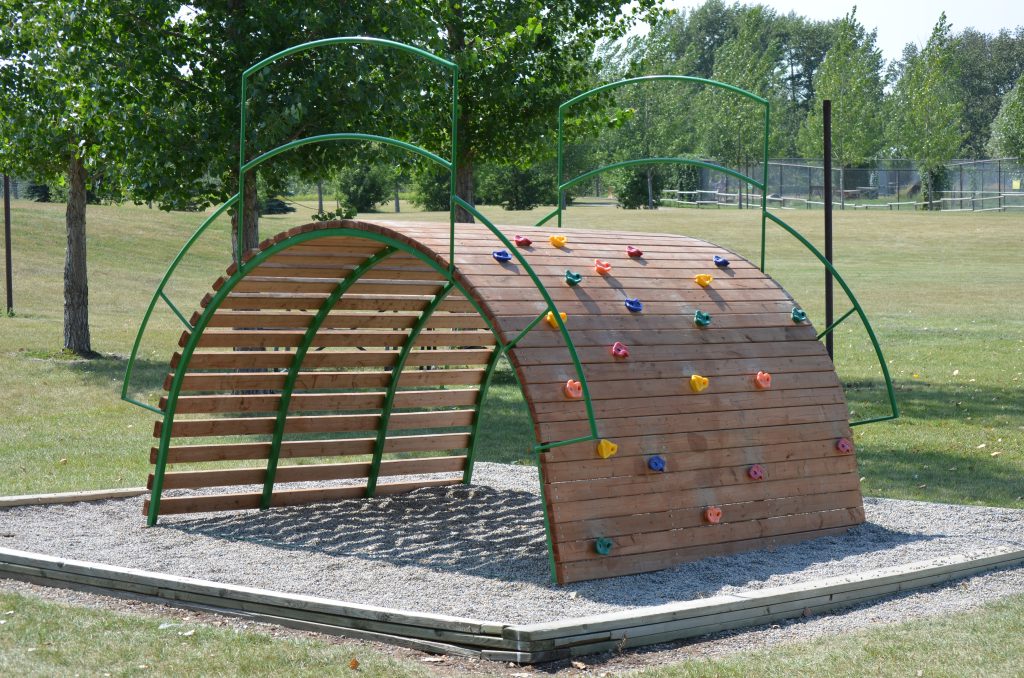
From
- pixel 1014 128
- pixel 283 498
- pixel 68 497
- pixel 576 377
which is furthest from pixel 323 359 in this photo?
pixel 1014 128

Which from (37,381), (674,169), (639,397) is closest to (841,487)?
(639,397)

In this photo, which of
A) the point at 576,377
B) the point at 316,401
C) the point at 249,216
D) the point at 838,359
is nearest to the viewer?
the point at 576,377

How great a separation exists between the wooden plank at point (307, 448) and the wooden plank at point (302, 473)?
122 mm

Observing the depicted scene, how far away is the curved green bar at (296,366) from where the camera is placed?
8.88m

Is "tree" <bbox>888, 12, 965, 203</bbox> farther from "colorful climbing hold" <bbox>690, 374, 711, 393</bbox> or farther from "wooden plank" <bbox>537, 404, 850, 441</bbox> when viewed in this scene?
"colorful climbing hold" <bbox>690, 374, 711, 393</bbox>

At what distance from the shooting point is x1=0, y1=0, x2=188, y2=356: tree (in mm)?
13992

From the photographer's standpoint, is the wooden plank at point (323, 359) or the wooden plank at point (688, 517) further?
the wooden plank at point (323, 359)

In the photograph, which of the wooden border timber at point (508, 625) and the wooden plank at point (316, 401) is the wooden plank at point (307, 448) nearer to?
the wooden plank at point (316, 401)

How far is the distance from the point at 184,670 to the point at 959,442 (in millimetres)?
9376

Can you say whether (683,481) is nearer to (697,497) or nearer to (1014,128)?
(697,497)

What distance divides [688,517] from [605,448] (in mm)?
824

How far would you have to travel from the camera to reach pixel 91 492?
31.9ft

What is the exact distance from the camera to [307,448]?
975cm

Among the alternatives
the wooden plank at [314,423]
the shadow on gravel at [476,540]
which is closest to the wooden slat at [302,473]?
the shadow on gravel at [476,540]
